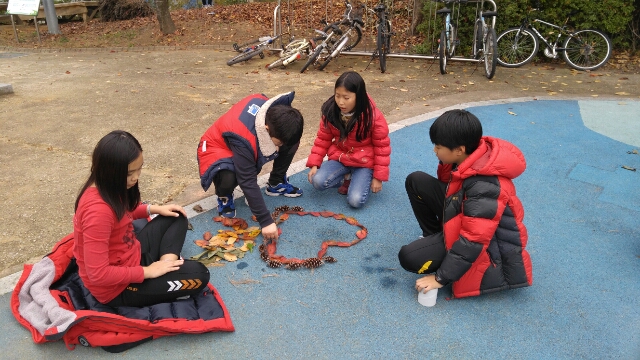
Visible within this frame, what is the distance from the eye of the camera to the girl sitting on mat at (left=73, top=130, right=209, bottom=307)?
230 centimetres

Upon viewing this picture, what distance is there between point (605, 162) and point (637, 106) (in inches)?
94.3

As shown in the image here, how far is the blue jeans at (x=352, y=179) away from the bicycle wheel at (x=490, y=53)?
4689 mm

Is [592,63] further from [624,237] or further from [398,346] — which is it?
[398,346]

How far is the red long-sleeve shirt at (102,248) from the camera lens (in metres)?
2.33

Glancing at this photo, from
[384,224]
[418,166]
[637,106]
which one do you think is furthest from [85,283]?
[637,106]

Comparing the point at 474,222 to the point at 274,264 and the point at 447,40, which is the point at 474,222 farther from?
the point at 447,40

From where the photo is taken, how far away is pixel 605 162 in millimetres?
4766

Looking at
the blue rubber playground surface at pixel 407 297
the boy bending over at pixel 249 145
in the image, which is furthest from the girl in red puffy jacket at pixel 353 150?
the boy bending over at pixel 249 145

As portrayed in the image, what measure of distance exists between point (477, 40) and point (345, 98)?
5.79 metres

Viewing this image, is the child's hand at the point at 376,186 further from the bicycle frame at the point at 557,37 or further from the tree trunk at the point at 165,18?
the tree trunk at the point at 165,18

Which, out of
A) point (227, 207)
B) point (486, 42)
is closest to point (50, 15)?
point (486, 42)

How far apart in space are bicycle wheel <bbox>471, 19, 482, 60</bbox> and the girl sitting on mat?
708 centimetres

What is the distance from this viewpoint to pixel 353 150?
13.5 feet

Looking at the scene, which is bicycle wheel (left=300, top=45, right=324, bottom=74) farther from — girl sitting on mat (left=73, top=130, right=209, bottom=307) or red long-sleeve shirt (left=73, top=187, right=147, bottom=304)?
red long-sleeve shirt (left=73, top=187, right=147, bottom=304)
